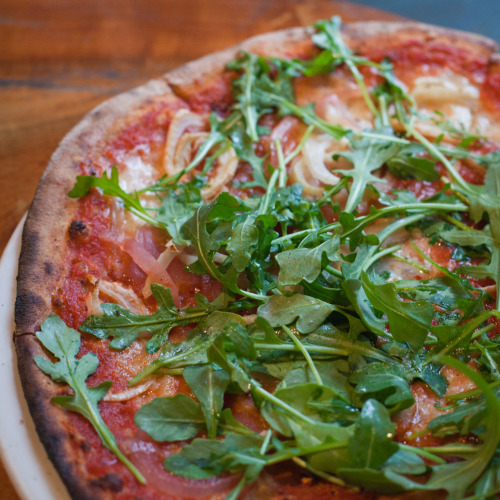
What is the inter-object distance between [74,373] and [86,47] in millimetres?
2411

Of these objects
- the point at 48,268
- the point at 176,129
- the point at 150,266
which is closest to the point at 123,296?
the point at 150,266

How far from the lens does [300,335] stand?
1.79 m

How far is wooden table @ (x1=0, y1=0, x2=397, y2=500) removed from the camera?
2.98 meters

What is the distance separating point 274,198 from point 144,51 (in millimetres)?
1835

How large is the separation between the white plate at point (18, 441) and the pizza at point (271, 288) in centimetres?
9

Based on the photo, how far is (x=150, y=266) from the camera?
2.04m

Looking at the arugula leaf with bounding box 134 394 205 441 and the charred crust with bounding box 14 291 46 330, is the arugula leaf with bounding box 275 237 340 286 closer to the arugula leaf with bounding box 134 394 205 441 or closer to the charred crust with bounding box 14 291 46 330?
the arugula leaf with bounding box 134 394 205 441

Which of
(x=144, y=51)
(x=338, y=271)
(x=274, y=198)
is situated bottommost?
(x=338, y=271)

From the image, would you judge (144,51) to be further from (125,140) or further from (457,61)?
(457,61)

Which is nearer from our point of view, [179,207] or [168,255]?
[168,255]

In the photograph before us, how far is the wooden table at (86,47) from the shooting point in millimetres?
2979

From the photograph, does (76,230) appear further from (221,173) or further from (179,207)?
(221,173)

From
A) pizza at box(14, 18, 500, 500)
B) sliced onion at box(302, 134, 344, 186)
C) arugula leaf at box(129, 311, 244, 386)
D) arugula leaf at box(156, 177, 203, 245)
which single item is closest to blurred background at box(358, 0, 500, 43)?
pizza at box(14, 18, 500, 500)

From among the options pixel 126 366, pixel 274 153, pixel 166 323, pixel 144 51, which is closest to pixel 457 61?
pixel 274 153
